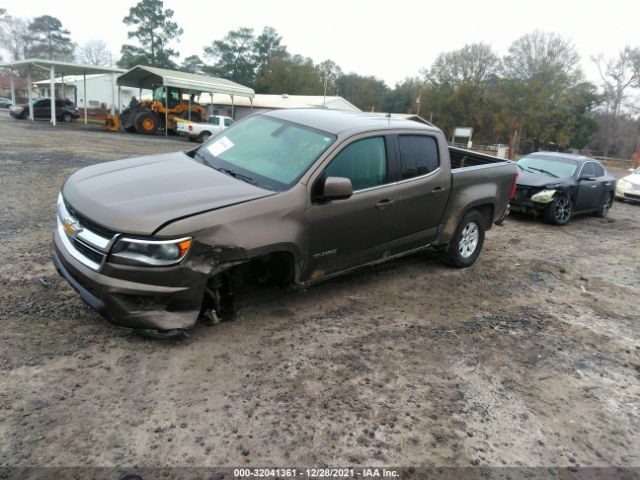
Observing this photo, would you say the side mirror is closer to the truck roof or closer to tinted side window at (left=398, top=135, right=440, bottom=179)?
the truck roof

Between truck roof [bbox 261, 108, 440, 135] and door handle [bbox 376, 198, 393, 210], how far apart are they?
70 cm

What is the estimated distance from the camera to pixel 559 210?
9906 mm

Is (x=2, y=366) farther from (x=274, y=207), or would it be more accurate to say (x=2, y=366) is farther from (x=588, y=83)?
(x=588, y=83)

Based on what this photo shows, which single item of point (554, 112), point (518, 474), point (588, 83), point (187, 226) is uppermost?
point (588, 83)

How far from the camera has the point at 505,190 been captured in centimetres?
627

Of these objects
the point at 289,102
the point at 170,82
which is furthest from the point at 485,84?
the point at 170,82

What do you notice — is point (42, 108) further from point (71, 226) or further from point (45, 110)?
point (71, 226)

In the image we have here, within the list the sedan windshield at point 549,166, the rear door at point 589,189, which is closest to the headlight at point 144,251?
the sedan windshield at point 549,166

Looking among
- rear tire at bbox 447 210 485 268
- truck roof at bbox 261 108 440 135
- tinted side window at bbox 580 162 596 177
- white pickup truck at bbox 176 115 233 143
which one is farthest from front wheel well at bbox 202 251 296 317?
white pickup truck at bbox 176 115 233 143

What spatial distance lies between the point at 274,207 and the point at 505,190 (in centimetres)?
393

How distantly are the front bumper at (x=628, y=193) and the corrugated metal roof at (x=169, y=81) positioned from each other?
70.5ft

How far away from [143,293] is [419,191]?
301 cm

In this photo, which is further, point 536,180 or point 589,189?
point 589,189

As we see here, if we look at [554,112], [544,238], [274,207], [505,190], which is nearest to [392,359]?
[274,207]
